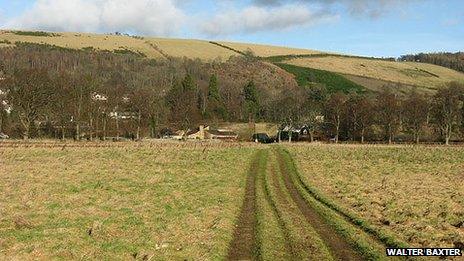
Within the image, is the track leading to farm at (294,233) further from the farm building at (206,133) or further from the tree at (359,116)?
the farm building at (206,133)

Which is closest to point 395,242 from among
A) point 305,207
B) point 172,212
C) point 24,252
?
point 305,207

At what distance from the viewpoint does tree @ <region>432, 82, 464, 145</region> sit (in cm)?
10856

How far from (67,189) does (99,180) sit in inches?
181

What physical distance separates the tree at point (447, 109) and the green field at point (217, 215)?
75998 mm

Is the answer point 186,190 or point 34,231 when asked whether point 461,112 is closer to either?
point 186,190

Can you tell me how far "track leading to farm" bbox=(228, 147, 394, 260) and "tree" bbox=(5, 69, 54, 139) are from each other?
226 feet

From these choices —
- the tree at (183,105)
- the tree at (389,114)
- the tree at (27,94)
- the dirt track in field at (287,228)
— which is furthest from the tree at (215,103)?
the dirt track in field at (287,228)

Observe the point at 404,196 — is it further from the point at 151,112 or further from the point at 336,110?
the point at 336,110

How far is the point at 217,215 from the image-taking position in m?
23.0

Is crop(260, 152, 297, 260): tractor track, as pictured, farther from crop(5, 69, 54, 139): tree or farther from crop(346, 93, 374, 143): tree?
crop(346, 93, 374, 143): tree

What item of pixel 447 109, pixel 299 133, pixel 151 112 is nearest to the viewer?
pixel 447 109

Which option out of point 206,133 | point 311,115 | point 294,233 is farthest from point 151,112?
point 294,233

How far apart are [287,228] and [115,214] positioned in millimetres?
7868

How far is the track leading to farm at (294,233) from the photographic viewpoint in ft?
54.7
